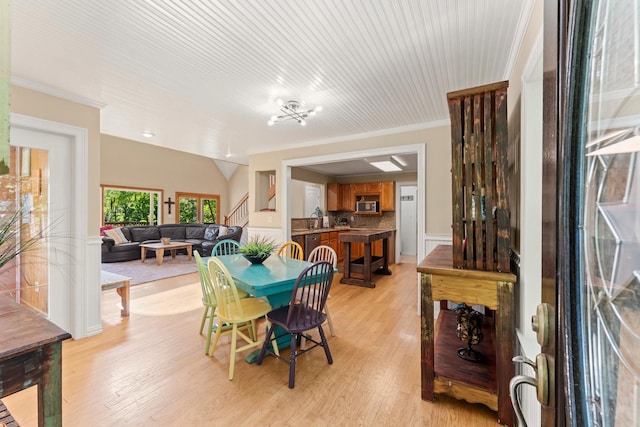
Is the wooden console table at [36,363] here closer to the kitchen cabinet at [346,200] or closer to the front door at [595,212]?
the front door at [595,212]

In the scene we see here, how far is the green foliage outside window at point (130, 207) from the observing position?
805cm

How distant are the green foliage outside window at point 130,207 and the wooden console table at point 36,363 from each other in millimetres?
8556

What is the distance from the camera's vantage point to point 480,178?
1.79 m

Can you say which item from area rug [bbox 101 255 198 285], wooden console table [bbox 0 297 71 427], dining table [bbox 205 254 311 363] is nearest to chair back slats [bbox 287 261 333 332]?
dining table [bbox 205 254 311 363]

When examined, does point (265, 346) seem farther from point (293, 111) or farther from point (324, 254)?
point (293, 111)

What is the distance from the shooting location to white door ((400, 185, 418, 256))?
301 inches

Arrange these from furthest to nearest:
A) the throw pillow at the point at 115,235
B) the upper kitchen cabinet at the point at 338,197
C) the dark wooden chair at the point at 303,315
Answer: the upper kitchen cabinet at the point at 338,197 → the throw pillow at the point at 115,235 → the dark wooden chair at the point at 303,315

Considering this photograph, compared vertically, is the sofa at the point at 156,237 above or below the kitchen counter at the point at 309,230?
below

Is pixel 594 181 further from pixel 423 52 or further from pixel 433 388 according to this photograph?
pixel 423 52

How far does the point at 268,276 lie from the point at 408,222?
625 cm

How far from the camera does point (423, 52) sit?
205cm

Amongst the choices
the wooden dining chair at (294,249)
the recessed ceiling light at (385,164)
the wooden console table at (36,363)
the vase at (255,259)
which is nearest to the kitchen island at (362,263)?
the wooden dining chair at (294,249)

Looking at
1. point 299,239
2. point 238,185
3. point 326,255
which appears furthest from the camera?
point 238,185

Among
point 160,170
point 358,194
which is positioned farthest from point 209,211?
Answer: point 358,194
